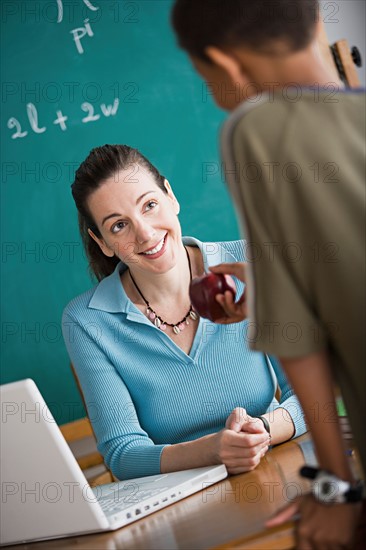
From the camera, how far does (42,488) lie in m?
1.22

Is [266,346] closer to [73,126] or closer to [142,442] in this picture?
[142,442]

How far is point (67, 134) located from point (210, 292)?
178cm

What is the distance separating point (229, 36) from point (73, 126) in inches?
86.9

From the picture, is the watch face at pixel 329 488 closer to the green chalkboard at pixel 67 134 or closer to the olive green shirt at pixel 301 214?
the olive green shirt at pixel 301 214

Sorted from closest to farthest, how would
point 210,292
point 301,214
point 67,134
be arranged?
1. point 301,214
2. point 210,292
3. point 67,134

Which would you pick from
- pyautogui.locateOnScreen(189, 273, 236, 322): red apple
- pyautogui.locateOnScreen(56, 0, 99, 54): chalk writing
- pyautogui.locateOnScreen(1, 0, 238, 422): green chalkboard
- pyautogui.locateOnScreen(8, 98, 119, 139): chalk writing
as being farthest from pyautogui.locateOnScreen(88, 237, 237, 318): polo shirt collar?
pyautogui.locateOnScreen(56, 0, 99, 54): chalk writing

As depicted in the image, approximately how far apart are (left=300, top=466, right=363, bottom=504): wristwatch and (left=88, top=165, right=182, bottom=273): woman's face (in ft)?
3.86

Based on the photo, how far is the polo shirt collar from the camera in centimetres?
192

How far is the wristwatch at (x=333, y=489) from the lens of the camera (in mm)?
765

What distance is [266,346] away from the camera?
77cm

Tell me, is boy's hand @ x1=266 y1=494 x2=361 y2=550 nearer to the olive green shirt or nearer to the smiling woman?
the olive green shirt

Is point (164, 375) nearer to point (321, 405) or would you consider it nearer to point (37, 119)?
point (321, 405)

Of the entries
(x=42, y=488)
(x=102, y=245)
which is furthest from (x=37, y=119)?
(x=42, y=488)

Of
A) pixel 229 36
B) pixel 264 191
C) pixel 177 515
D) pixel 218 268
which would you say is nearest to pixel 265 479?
pixel 177 515
